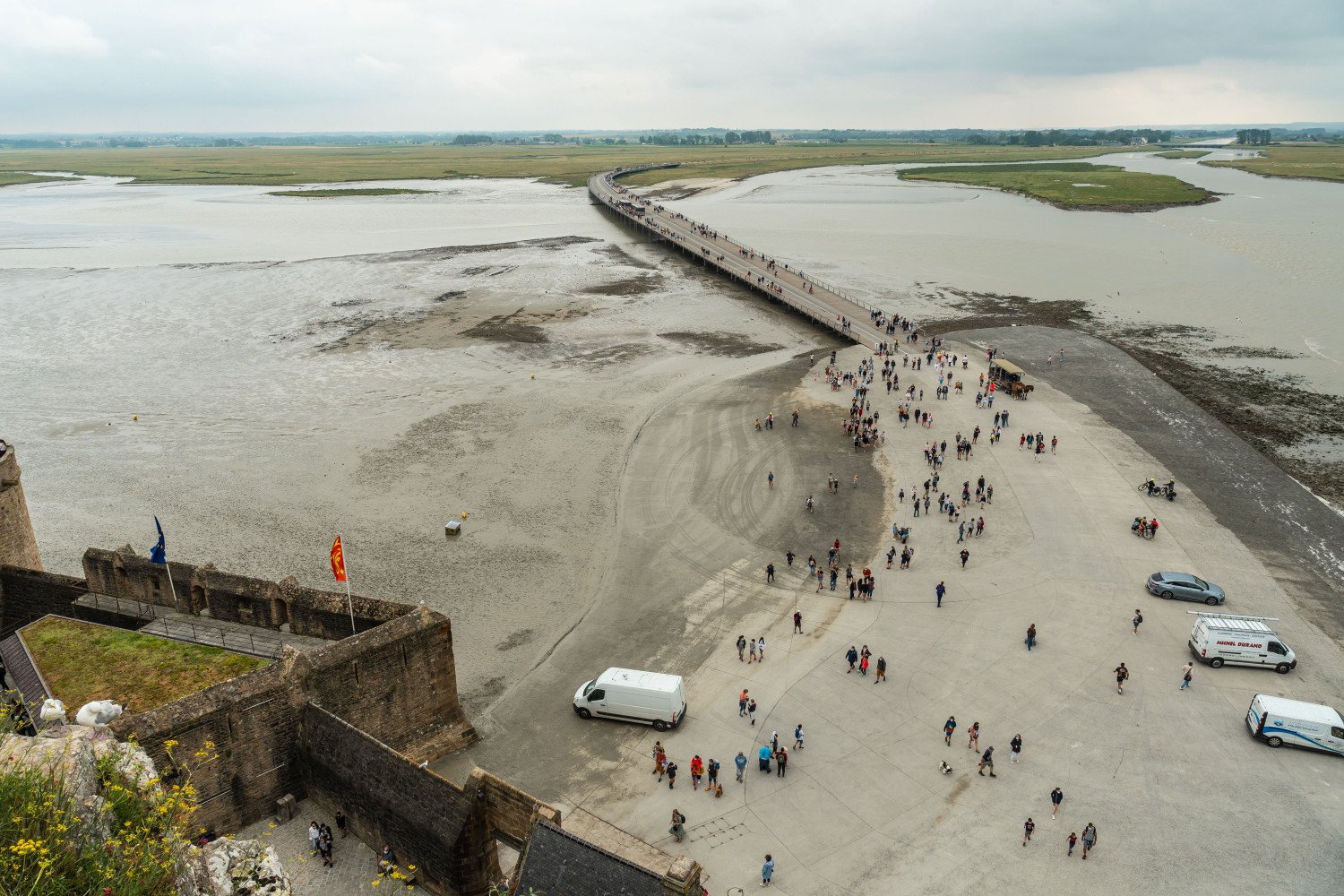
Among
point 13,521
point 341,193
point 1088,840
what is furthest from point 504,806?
point 341,193

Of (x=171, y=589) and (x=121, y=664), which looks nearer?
(x=121, y=664)

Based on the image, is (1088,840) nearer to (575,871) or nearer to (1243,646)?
(1243,646)

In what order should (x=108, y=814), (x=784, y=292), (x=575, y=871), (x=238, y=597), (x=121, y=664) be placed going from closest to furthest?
(x=108, y=814), (x=575, y=871), (x=121, y=664), (x=238, y=597), (x=784, y=292)

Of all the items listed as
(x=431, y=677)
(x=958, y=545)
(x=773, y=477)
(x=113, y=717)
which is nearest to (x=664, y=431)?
(x=773, y=477)

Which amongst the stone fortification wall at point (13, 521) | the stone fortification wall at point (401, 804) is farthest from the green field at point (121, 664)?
the stone fortification wall at point (13, 521)

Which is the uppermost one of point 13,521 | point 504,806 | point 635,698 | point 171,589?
point 13,521

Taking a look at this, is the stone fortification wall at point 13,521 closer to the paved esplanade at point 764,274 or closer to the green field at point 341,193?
the paved esplanade at point 764,274

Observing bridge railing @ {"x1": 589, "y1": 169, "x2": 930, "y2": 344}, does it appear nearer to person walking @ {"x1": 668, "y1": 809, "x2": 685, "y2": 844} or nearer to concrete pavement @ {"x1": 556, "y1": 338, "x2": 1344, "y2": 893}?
concrete pavement @ {"x1": 556, "y1": 338, "x2": 1344, "y2": 893}

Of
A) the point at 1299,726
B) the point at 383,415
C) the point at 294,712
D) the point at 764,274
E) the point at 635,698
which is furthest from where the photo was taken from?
the point at 764,274
